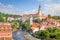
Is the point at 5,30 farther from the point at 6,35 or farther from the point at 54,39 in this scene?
the point at 54,39

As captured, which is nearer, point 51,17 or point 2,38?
point 2,38

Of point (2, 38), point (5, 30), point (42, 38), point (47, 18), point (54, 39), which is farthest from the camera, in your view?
point (47, 18)

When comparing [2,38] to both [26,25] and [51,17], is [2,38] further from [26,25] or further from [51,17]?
[51,17]

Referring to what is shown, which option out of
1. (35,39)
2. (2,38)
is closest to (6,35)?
(2,38)

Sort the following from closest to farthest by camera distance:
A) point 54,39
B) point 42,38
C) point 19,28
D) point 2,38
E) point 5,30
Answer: point 2,38 < point 5,30 < point 54,39 < point 42,38 < point 19,28

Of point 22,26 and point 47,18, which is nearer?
point 22,26

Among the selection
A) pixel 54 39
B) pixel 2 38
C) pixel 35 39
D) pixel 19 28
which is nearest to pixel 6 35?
pixel 2 38

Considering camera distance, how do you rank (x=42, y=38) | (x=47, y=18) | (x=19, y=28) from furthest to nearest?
(x=47, y=18) → (x=19, y=28) → (x=42, y=38)

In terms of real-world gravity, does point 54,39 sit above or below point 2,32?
below

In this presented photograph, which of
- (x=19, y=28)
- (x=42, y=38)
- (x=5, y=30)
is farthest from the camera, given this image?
(x=19, y=28)
